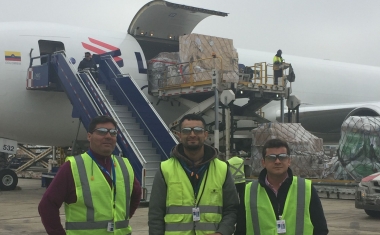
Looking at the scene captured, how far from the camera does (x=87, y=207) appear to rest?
11.6 feet

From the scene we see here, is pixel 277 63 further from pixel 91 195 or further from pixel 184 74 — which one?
pixel 91 195

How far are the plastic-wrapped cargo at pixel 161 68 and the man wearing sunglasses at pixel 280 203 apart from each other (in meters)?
11.3

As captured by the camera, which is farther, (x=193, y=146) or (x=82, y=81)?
(x=82, y=81)

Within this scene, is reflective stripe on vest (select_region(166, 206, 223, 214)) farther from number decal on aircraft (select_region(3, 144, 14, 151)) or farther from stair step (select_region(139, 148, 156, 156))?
number decal on aircraft (select_region(3, 144, 14, 151))

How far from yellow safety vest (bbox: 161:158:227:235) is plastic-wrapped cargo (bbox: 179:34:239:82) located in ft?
34.3

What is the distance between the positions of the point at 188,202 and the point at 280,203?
564 millimetres

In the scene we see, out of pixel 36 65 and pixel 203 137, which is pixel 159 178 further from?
pixel 36 65

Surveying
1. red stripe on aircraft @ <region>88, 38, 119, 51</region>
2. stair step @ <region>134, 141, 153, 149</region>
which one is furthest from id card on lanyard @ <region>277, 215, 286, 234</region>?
red stripe on aircraft @ <region>88, 38, 119, 51</region>

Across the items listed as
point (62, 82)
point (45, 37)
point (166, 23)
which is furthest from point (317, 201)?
point (166, 23)

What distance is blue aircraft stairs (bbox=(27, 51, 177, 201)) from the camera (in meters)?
12.2

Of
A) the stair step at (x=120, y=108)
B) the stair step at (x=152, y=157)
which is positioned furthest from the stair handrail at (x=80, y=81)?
the stair step at (x=152, y=157)

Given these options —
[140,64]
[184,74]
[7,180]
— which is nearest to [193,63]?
[184,74]

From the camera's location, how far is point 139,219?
941cm

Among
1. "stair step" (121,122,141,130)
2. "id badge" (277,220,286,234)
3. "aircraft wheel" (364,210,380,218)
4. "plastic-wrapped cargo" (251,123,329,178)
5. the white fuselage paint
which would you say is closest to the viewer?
"id badge" (277,220,286,234)
